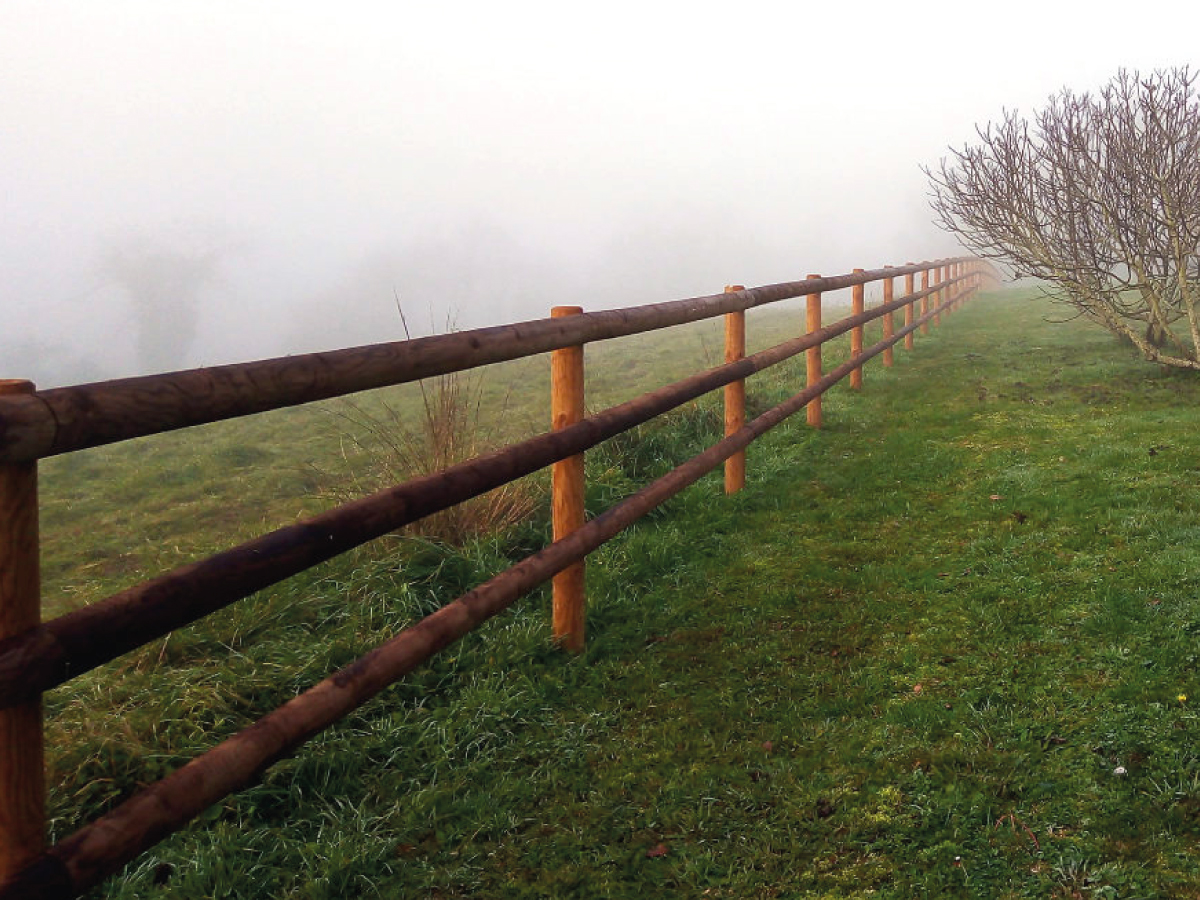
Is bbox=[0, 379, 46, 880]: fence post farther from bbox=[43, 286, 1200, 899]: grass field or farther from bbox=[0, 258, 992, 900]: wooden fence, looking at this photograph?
bbox=[43, 286, 1200, 899]: grass field

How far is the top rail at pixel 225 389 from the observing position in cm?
172

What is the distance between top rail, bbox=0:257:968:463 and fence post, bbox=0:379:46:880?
0.06m

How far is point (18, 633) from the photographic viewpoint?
5.57 feet

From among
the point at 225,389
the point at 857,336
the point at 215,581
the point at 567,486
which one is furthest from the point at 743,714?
the point at 857,336

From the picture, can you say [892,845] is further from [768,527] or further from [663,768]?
[768,527]

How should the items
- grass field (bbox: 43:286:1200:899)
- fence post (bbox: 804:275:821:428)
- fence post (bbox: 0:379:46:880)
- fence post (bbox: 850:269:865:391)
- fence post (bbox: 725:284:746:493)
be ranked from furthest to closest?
fence post (bbox: 850:269:865:391) → fence post (bbox: 804:275:821:428) → fence post (bbox: 725:284:746:493) → grass field (bbox: 43:286:1200:899) → fence post (bbox: 0:379:46:880)

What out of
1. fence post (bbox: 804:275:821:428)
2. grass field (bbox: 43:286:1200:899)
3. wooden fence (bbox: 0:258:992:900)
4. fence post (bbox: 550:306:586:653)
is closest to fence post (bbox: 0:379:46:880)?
wooden fence (bbox: 0:258:992:900)

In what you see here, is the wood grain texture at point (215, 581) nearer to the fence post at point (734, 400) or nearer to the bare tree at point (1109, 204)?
the fence post at point (734, 400)

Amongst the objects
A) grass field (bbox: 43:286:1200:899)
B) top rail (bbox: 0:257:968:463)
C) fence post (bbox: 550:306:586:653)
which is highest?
top rail (bbox: 0:257:968:463)

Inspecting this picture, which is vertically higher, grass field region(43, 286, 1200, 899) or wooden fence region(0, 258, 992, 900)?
wooden fence region(0, 258, 992, 900)

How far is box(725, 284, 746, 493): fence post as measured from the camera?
20.6 ft

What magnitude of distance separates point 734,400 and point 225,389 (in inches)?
181

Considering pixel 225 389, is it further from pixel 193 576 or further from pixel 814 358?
pixel 814 358

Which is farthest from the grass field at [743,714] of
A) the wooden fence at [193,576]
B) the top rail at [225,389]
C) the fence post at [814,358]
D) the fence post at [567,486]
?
the fence post at [814,358]
